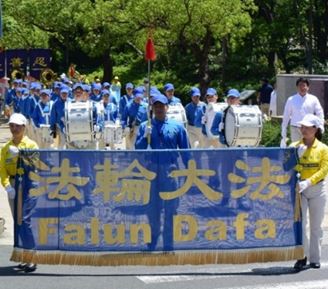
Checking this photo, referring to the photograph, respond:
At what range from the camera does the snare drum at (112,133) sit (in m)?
18.6

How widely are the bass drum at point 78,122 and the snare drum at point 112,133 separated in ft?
2.54

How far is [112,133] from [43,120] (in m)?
1.76

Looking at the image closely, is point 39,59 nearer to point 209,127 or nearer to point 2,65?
point 2,65

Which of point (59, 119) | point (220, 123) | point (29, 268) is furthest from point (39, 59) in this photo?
point (29, 268)

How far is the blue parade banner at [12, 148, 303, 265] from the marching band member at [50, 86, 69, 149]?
9.46 meters

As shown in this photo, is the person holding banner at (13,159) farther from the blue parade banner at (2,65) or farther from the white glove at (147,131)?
the blue parade banner at (2,65)

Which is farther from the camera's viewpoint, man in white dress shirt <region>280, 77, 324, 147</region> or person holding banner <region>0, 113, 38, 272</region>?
man in white dress shirt <region>280, 77, 324, 147</region>

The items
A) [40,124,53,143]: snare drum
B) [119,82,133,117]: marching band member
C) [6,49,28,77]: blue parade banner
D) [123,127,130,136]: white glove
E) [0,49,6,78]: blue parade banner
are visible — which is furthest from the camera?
[0,49,6,78]: blue parade banner

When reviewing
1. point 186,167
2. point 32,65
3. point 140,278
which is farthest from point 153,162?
point 32,65

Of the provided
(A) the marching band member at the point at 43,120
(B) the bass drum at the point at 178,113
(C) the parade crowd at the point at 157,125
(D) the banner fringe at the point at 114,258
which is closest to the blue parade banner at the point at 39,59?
(C) the parade crowd at the point at 157,125

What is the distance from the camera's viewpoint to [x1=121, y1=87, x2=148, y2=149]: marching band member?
57.8 ft

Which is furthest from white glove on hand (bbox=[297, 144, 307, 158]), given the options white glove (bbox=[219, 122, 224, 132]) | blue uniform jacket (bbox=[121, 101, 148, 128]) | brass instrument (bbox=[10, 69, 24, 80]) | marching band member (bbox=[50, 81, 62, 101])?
brass instrument (bbox=[10, 69, 24, 80])

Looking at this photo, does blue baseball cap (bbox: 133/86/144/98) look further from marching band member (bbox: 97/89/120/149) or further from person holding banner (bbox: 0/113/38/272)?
person holding banner (bbox: 0/113/38/272)

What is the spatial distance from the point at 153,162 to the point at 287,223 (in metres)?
1.58
